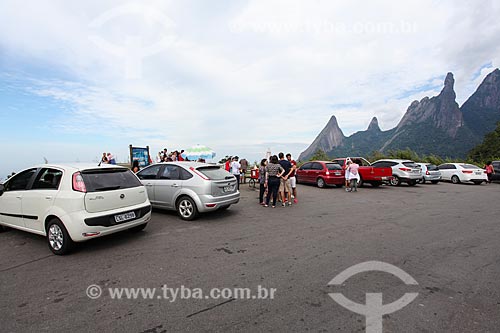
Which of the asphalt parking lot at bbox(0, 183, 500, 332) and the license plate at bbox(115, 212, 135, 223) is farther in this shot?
the license plate at bbox(115, 212, 135, 223)

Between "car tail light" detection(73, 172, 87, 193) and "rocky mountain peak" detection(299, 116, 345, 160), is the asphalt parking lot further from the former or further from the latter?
"rocky mountain peak" detection(299, 116, 345, 160)

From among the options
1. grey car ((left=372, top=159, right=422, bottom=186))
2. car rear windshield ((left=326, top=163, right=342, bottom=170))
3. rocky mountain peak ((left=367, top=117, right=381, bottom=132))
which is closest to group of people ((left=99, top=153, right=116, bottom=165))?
car rear windshield ((left=326, top=163, right=342, bottom=170))

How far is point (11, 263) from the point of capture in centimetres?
397

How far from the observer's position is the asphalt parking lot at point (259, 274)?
254 cm

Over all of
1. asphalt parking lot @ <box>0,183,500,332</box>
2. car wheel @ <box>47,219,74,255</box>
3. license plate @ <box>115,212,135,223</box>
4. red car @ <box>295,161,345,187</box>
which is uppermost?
red car @ <box>295,161,345,187</box>

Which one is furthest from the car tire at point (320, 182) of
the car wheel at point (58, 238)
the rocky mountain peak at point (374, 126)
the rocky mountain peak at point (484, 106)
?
the rocky mountain peak at point (374, 126)

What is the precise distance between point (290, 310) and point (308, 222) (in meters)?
3.90

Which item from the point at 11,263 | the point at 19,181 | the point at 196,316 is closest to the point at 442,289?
the point at 196,316

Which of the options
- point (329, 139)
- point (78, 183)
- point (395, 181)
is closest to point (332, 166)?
point (395, 181)

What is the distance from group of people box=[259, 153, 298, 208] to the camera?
821 centimetres

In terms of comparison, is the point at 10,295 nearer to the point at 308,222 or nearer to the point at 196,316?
the point at 196,316

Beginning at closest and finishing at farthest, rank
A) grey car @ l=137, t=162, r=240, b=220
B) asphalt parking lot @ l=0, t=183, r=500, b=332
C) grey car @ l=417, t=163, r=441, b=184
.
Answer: asphalt parking lot @ l=0, t=183, r=500, b=332 < grey car @ l=137, t=162, r=240, b=220 < grey car @ l=417, t=163, r=441, b=184

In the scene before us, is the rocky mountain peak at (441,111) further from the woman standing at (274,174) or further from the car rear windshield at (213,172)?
the car rear windshield at (213,172)

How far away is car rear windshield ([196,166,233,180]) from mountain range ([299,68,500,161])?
6998cm
